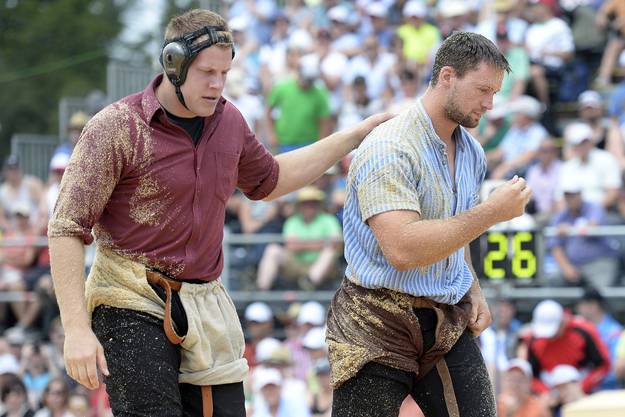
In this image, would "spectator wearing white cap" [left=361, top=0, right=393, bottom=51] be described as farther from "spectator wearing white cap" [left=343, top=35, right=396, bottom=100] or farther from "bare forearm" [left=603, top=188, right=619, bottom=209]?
"bare forearm" [left=603, top=188, right=619, bottom=209]

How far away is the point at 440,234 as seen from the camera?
4520mm

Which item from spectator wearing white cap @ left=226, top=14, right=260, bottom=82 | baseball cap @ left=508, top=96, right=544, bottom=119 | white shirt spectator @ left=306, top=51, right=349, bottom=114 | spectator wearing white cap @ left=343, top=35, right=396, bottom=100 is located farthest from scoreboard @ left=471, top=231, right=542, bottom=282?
spectator wearing white cap @ left=226, top=14, right=260, bottom=82

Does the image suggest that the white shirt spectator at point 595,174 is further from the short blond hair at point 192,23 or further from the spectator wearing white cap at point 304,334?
the short blond hair at point 192,23

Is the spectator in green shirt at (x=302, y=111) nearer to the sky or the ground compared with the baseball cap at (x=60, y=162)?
nearer to the sky

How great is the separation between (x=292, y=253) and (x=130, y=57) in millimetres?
20466

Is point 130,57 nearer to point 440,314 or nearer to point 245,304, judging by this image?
point 245,304

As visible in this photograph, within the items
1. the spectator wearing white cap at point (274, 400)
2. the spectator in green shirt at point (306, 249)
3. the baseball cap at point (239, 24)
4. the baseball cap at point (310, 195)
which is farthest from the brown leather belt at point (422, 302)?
the baseball cap at point (239, 24)

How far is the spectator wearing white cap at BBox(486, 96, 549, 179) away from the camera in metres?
11.7

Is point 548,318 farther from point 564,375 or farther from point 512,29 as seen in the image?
point 512,29

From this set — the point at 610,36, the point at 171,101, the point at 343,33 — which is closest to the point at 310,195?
the point at 343,33

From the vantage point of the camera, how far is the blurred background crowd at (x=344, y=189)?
9.97 metres

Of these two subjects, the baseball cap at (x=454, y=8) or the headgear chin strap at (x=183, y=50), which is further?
the baseball cap at (x=454, y=8)

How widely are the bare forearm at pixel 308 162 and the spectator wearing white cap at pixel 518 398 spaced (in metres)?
4.19

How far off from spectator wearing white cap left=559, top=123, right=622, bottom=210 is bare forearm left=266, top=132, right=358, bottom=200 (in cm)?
599
